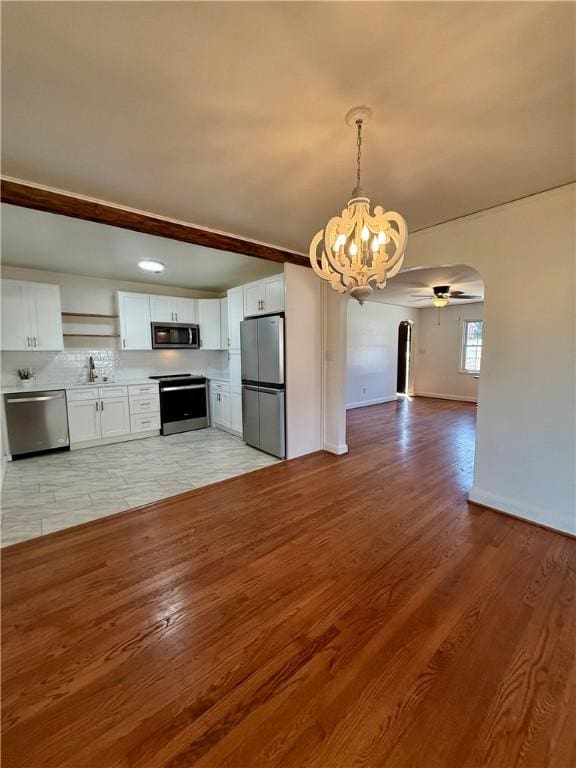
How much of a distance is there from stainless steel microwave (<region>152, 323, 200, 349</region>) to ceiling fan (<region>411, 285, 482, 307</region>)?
4538 mm

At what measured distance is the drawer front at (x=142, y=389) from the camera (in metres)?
4.83

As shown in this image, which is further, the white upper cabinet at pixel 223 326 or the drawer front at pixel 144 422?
the white upper cabinet at pixel 223 326

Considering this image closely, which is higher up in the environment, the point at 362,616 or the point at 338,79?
the point at 338,79

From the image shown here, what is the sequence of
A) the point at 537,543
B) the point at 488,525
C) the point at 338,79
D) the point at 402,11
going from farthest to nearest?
the point at 488,525 < the point at 537,543 < the point at 338,79 < the point at 402,11

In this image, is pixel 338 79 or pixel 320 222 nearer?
pixel 338 79

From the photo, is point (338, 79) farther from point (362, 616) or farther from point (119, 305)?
point (119, 305)

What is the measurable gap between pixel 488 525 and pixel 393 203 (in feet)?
9.08

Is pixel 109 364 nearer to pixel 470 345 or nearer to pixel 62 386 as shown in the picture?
pixel 62 386

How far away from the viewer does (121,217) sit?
2551 mm

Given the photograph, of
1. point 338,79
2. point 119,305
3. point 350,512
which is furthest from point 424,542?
point 119,305

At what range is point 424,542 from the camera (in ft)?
7.51

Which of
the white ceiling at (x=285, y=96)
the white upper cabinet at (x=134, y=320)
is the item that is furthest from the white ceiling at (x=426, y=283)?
the white upper cabinet at (x=134, y=320)

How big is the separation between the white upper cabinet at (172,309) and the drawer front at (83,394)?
1452mm

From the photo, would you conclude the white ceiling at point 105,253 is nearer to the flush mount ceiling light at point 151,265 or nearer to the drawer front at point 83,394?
the flush mount ceiling light at point 151,265
